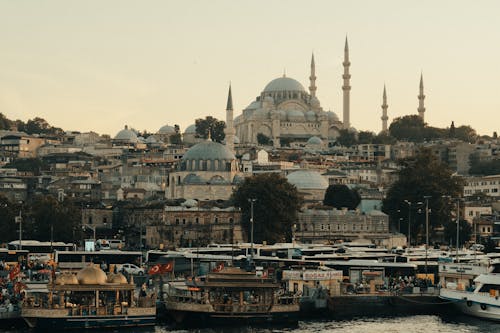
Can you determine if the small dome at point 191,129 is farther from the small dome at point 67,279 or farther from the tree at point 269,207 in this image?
the small dome at point 67,279

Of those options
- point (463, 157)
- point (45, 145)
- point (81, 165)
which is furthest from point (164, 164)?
point (463, 157)

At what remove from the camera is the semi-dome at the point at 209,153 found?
11519 centimetres

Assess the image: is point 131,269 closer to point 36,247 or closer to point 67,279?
point 36,247

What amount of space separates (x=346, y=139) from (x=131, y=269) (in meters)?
103

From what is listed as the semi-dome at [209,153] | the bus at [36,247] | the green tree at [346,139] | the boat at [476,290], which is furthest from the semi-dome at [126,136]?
the boat at [476,290]

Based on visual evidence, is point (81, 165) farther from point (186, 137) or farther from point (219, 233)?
point (219, 233)

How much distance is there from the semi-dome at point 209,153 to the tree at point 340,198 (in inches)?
429

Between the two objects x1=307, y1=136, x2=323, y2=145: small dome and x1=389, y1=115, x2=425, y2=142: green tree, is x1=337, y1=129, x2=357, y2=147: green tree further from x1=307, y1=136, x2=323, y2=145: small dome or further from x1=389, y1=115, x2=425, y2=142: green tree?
x1=389, y1=115, x2=425, y2=142: green tree

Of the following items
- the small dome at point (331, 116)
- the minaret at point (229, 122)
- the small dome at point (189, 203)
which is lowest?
the small dome at point (189, 203)

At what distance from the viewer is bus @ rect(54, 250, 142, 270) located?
6778 centimetres

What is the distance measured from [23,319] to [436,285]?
881 inches

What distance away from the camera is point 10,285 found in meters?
56.2

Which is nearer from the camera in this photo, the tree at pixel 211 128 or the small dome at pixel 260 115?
the tree at pixel 211 128

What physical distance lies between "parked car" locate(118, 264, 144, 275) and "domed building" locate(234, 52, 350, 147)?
9772 centimetres
